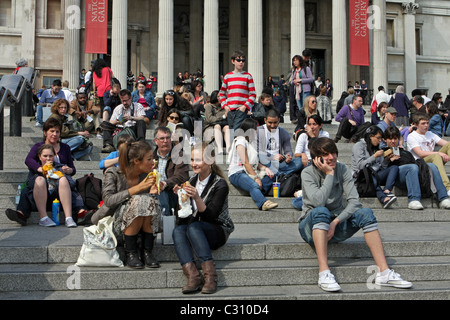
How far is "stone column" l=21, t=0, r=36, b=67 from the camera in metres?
30.3

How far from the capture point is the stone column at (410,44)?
36750mm

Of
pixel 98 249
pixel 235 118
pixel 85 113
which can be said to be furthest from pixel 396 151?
pixel 85 113

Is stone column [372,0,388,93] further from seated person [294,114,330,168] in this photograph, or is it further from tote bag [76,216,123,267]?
tote bag [76,216,123,267]

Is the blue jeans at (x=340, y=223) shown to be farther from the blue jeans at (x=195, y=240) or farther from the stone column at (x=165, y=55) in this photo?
the stone column at (x=165, y=55)

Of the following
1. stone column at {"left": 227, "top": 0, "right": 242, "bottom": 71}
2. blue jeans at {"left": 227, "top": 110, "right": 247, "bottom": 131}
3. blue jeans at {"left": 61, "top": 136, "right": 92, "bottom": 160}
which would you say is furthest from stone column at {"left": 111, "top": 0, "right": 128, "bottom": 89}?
blue jeans at {"left": 61, "top": 136, "right": 92, "bottom": 160}

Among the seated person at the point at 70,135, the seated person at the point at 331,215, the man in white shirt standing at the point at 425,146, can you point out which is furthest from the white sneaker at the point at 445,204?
the seated person at the point at 70,135

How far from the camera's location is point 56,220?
24.8 ft

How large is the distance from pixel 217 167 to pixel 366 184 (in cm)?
362

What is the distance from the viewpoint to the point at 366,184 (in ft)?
30.0

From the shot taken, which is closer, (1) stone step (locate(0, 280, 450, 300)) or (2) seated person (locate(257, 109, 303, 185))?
(1) stone step (locate(0, 280, 450, 300))

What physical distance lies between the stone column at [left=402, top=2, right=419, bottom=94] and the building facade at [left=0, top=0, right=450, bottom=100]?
2.5 inches
